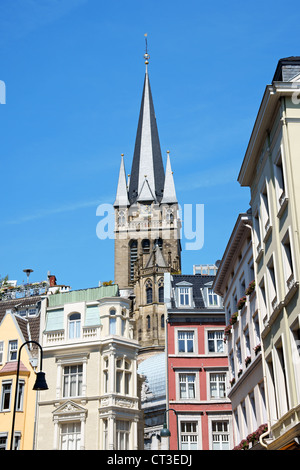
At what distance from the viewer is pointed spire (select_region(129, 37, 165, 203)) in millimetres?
134500

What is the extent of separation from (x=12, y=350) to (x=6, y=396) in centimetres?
329

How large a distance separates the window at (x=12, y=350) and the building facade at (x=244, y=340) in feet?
49.7

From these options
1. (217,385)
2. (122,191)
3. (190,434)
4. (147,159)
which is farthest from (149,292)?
(190,434)

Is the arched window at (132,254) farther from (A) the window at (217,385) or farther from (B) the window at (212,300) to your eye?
(A) the window at (217,385)

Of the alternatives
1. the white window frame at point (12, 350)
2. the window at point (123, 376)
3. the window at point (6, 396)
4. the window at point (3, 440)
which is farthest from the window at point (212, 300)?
the window at point (3, 440)

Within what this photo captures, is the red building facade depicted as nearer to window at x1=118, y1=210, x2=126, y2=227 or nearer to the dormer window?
the dormer window

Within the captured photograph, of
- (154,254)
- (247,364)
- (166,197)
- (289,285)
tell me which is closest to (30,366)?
(247,364)

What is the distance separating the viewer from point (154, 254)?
114 metres

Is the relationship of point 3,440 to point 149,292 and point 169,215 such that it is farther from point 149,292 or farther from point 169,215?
point 169,215

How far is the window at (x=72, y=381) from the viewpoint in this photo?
4225 cm

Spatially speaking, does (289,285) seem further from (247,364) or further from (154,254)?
(154,254)

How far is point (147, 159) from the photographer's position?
136 m

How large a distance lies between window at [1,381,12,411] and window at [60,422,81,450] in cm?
395

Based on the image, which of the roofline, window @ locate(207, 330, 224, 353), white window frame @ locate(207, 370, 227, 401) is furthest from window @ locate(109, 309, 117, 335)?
the roofline
